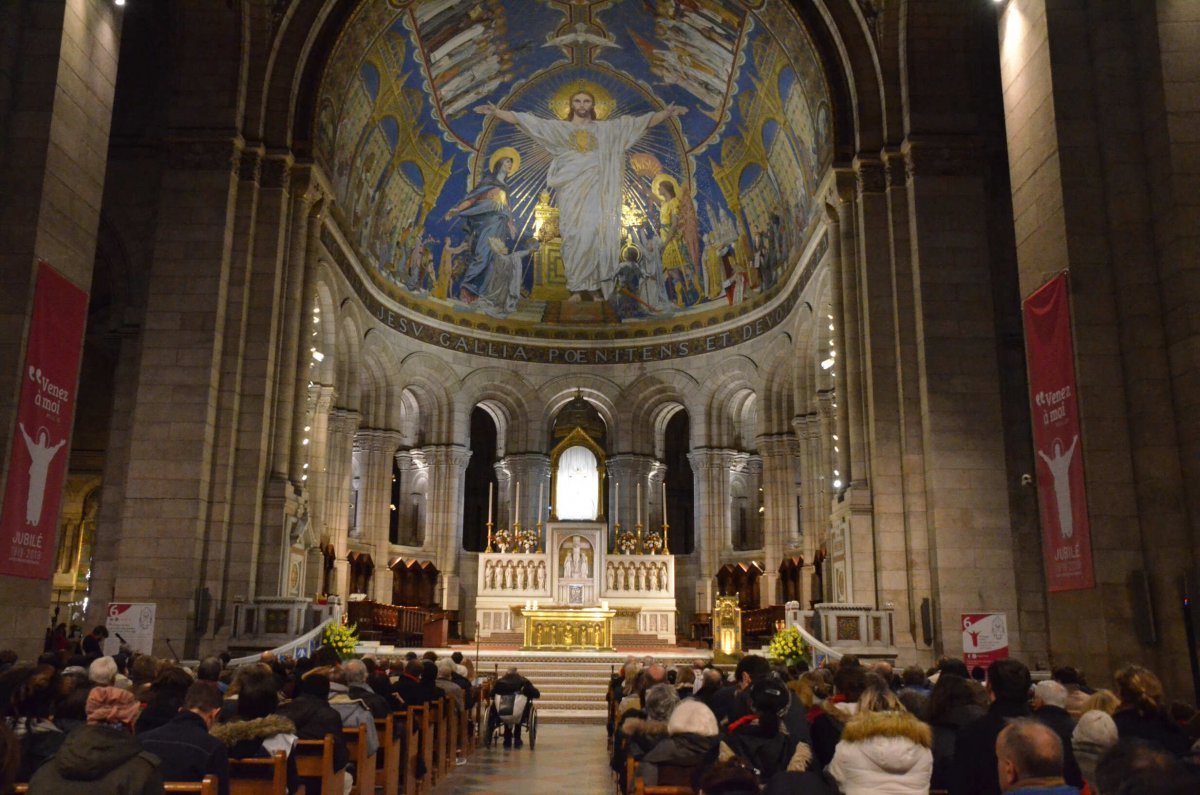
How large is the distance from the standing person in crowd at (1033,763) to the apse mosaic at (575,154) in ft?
67.2

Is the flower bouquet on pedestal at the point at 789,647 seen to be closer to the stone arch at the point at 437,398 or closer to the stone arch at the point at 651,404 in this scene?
the stone arch at the point at 651,404

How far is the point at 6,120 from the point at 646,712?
10913mm

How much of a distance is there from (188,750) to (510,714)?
983 cm

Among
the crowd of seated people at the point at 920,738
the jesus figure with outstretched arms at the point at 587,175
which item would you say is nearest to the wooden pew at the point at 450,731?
the crowd of seated people at the point at 920,738

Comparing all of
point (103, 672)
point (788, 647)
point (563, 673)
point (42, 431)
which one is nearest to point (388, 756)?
point (103, 672)

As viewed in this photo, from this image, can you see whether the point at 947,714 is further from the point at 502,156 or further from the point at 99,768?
the point at 502,156

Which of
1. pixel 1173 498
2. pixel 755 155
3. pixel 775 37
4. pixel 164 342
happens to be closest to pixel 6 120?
pixel 164 342

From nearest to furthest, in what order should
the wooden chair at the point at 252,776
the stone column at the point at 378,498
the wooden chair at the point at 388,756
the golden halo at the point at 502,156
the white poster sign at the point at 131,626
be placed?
the wooden chair at the point at 252,776 → the wooden chair at the point at 388,756 → the white poster sign at the point at 131,626 → the stone column at the point at 378,498 → the golden halo at the point at 502,156

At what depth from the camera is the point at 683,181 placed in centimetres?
3334

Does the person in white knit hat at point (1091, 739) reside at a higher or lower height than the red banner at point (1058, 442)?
lower

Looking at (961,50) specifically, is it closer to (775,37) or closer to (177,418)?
(775,37)

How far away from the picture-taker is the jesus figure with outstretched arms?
32.5m

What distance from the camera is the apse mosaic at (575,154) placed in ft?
85.6

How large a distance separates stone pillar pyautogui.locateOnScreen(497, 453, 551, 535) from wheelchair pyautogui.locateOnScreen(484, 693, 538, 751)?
19206 millimetres
